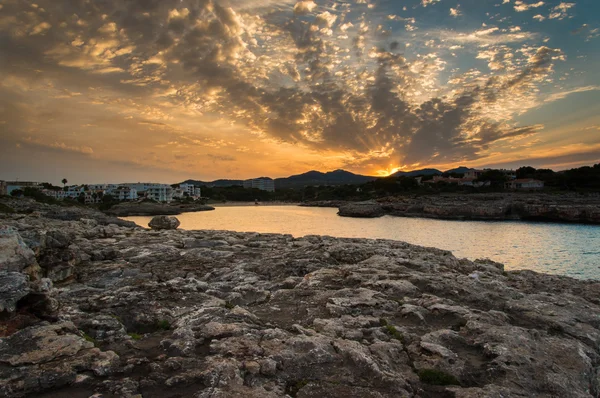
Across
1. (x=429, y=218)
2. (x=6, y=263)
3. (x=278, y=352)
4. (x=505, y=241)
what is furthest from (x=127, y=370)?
(x=429, y=218)

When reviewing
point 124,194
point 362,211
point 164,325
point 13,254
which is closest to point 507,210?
point 362,211

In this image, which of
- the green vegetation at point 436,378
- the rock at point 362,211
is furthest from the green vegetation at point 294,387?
the rock at point 362,211

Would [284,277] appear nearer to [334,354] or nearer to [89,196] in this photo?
[334,354]

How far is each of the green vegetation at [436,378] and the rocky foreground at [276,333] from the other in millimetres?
24

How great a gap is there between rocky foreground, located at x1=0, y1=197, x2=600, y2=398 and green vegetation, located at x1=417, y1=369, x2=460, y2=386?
0.02m

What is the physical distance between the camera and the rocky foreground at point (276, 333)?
558 centimetres

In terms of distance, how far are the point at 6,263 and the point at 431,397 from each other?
31.7ft

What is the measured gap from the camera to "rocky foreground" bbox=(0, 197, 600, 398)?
18.3 ft

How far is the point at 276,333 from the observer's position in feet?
24.2

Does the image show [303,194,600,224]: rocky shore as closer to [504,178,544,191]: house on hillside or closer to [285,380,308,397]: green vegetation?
[504,178,544,191]: house on hillside

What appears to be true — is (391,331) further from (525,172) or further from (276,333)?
(525,172)

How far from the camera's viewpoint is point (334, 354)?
6.70 metres

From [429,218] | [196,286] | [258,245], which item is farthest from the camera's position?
[429,218]

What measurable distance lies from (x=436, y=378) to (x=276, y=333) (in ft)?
11.3
